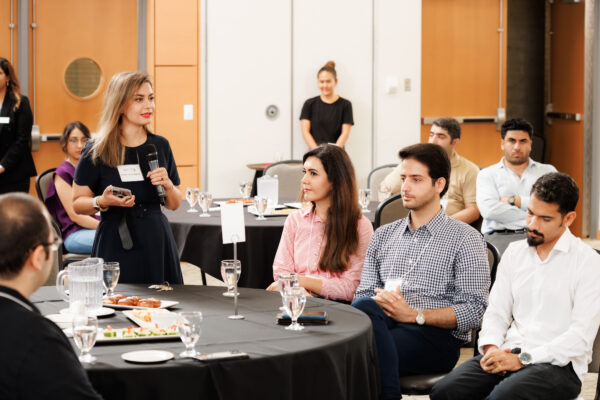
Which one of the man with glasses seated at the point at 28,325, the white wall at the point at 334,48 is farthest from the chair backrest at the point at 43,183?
the man with glasses seated at the point at 28,325

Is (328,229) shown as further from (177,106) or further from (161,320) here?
(177,106)

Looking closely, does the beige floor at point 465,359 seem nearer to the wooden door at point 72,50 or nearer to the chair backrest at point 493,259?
the chair backrest at point 493,259

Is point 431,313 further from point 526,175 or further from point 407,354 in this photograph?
point 526,175

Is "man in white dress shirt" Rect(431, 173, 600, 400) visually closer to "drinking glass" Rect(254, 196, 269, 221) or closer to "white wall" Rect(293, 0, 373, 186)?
"drinking glass" Rect(254, 196, 269, 221)

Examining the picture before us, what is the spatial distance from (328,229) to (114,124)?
110 centimetres

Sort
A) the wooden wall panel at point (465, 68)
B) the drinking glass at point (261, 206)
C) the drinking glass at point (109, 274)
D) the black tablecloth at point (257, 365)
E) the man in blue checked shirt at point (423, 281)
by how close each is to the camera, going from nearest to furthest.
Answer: the black tablecloth at point (257, 365)
the drinking glass at point (109, 274)
the man in blue checked shirt at point (423, 281)
the drinking glass at point (261, 206)
the wooden wall panel at point (465, 68)

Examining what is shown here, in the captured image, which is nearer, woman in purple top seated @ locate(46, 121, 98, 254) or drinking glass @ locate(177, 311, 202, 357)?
drinking glass @ locate(177, 311, 202, 357)

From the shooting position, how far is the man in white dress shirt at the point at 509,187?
5.45m

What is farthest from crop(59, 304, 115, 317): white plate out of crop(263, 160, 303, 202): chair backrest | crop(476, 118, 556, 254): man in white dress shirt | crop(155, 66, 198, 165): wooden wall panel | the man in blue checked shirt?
crop(155, 66, 198, 165): wooden wall panel

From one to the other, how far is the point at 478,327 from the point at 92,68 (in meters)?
6.41

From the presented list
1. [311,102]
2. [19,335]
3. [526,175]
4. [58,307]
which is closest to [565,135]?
[311,102]

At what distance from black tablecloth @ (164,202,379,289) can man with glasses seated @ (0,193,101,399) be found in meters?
3.14

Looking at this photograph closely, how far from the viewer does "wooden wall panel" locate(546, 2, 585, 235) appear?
10.1 m

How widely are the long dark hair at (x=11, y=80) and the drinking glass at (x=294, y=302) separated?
16.5 feet
